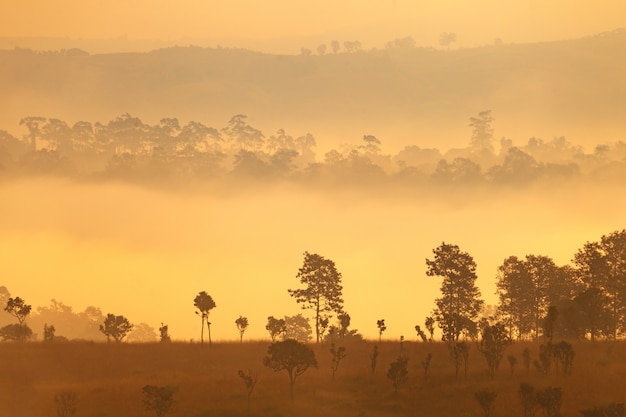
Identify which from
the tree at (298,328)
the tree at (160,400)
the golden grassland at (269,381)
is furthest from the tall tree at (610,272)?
the tree at (298,328)

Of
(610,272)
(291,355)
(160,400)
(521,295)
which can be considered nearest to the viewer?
(160,400)

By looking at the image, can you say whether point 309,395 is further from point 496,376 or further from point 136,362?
point 136,362

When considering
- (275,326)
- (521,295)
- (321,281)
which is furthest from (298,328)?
(521,295)

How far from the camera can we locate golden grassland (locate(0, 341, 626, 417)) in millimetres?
70913

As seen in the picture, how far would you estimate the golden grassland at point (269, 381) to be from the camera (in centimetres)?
7091

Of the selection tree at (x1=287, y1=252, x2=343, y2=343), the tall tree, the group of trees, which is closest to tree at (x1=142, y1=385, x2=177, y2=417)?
the group of trees

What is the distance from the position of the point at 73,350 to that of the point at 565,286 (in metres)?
54.3

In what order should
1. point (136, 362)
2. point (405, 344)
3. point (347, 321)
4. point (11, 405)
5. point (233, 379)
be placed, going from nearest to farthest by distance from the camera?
1. point (11, 405)
2. point (233, 379)
3. point (136, 362)
4. point (405, 344)
5. point (347, 321)

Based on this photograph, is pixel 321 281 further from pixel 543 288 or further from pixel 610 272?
pixel 610 272

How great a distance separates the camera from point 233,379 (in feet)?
265

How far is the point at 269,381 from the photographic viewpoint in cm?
8031

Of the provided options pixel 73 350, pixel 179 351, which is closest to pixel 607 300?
pixel 179 351

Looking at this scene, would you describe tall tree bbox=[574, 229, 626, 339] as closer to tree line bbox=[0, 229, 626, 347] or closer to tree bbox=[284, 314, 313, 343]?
tree line bbox=[0, 229, 626, 347]

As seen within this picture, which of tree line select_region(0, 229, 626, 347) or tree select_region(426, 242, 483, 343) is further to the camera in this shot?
tree select_region(426, 242, 483, 343)
